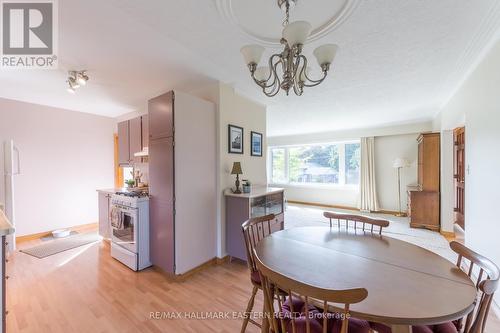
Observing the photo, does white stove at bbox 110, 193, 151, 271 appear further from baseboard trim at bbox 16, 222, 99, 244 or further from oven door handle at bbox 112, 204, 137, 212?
A: baseboard trim at bbox 16, 222, 99, 244

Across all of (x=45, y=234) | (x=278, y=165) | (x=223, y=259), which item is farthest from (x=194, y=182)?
(x=278, y=165)

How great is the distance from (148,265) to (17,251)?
2.18m

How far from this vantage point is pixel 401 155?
17.4 ft

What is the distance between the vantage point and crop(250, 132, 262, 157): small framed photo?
3299mm

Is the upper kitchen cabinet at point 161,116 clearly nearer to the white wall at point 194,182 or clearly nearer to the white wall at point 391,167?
the white wall at point 194,182

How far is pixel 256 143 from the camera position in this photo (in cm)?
339

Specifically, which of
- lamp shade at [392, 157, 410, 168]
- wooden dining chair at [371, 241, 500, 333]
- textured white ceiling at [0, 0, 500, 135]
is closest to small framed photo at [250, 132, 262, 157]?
textured white ceiling at [0, 0, 500, 135]

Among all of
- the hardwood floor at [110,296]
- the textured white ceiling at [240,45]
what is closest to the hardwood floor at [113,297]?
the hardwood floor at [110,296]

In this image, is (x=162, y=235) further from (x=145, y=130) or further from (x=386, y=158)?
(x=386, y=158)

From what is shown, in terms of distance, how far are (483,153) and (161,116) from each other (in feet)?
10.8

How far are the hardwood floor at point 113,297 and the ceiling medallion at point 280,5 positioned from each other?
2.38 meters

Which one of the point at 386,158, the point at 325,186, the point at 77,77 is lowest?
the point at 325,186

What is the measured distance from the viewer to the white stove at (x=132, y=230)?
8.18 feet

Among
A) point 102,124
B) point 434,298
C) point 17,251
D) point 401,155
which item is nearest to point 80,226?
point 17,251
